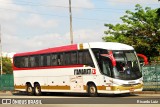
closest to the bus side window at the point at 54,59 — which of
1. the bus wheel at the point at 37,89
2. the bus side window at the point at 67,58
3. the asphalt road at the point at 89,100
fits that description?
the bus side window at the point at 67,58

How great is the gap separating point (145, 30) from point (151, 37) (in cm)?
136

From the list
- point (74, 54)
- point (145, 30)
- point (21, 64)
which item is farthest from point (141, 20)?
point (74, 54)

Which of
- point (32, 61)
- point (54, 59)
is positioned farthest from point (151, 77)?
point (32, 61)

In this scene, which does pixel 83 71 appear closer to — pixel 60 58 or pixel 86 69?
pixel 86 69

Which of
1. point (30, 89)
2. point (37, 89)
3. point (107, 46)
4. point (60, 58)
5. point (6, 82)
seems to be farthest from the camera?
point (6, 82)

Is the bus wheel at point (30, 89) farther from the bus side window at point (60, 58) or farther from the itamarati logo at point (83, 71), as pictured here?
the itamarati logo at point (83, 71)

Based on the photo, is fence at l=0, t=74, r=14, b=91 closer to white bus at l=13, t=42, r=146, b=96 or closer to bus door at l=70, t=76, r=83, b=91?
white bus at l=13, t=42, r=146, b=96

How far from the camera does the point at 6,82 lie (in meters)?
40.4

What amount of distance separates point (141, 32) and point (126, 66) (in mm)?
28894

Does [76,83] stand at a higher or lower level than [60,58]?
lower

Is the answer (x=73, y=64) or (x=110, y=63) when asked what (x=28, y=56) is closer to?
(x=73, y=64)

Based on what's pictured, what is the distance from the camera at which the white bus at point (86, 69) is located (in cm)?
2394

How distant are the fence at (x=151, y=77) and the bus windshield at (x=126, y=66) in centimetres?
358

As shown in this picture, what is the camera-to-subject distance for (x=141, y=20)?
54938mm
